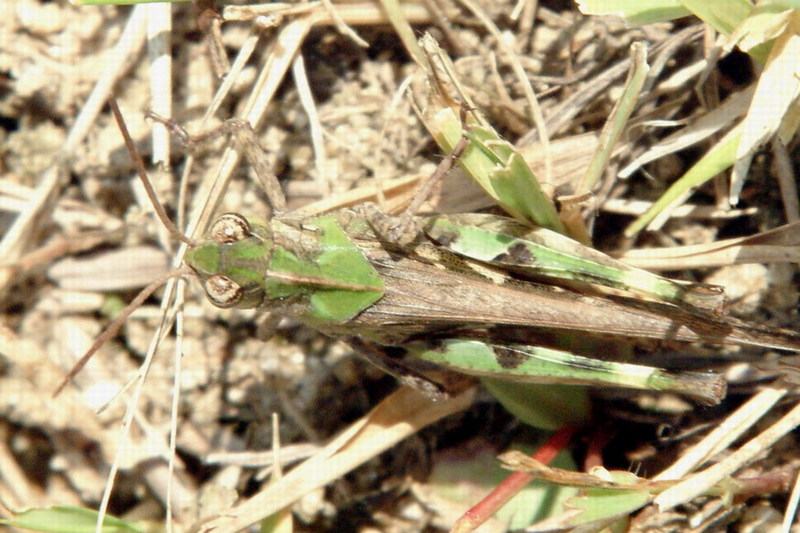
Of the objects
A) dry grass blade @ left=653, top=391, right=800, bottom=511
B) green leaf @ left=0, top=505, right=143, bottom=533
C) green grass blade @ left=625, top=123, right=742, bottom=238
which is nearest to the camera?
dry grass blade @ left=653, top=391, right=800, bottom=511

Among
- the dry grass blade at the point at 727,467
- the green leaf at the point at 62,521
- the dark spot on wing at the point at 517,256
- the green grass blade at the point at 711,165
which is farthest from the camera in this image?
the green leaf at the point at 62,521

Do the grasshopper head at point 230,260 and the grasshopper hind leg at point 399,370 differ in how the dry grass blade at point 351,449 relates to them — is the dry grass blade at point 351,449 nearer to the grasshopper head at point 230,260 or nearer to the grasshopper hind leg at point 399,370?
the grasshopper hind leg at point 399,370

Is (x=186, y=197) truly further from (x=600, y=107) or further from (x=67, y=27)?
(x=600, y=107)

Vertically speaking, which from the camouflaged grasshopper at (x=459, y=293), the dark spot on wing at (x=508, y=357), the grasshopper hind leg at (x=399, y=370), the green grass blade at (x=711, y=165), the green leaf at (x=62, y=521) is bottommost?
the green leaf at (x=62, y=521)

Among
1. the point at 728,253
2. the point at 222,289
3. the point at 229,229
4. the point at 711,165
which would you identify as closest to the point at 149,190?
the point at 229,229

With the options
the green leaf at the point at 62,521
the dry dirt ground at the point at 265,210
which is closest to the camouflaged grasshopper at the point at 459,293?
the dry dirt ground at the point at 265,210

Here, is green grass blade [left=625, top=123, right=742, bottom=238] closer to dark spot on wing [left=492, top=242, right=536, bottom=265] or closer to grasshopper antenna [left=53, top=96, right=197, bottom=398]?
dark spot on wing [left=492, top=242, right=536, bottom=265]

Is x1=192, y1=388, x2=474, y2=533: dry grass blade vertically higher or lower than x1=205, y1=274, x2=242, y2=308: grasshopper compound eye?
lower

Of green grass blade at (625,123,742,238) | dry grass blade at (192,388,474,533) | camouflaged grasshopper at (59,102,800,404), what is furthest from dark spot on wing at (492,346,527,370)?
green grass blade at (625,123,742,238)

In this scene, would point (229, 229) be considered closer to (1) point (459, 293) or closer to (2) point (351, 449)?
(1) point (459, 293)
